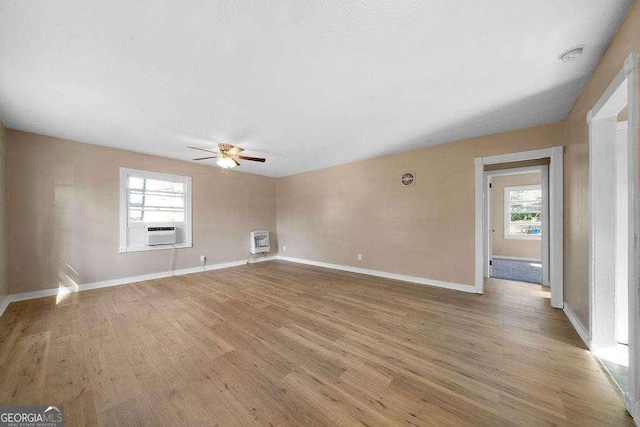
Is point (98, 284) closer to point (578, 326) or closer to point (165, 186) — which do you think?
point (165, 186)

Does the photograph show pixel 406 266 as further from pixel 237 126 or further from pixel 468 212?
pixel 237 126

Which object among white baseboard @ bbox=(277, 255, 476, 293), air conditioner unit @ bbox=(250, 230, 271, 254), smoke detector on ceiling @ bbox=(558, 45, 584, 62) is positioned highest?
smoke detector on ceiling @ bbox=(558, 45, 584, 62)

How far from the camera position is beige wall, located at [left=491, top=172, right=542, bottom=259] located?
6.25 metres

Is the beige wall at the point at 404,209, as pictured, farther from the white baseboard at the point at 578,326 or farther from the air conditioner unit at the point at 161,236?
the air conditioner unit at the point at 161,236

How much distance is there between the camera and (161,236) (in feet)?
14.8

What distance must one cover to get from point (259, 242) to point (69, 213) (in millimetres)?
3655

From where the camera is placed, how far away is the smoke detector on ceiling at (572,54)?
170 cm

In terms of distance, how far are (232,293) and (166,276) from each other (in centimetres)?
207

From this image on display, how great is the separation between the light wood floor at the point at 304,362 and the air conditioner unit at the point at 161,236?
1336 millimetres

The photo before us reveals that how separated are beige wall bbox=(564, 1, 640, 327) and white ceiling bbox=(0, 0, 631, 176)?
12 centimetres

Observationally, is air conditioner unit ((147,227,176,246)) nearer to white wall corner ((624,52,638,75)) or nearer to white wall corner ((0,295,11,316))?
white wall corner ((0,295,11,316))

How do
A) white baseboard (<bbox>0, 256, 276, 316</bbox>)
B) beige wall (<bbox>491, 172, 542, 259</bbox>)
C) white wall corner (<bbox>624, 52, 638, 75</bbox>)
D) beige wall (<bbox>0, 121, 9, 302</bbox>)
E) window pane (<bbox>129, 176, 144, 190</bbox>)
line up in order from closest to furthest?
white wall corner (<bbox>624, 52, 638, 75</bbox>) < beige wall (<bbox>0, 121, 9, 302</bbox>) < white baseboard (<bbox>0, 256, 276, 316</bbox>) < window pane (<bbox>129, 176, 144, 190</bbox>) < beige wall (<bbox>491, 172, 542, 259</bbox>)

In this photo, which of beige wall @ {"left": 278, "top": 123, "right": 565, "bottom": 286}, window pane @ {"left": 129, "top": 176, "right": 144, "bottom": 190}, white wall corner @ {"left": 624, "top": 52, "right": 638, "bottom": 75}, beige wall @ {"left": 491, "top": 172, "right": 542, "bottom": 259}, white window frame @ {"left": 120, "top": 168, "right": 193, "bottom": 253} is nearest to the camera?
white wall corner @ {"left": 624, "top": 52, "right": 638, "bottom": 75}

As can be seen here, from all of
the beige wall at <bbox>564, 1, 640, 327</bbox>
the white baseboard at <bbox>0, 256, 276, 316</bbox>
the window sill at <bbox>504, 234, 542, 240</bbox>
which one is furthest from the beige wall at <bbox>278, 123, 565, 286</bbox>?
the window sill at <bbox>504, 234, 542, 240</bbox>
